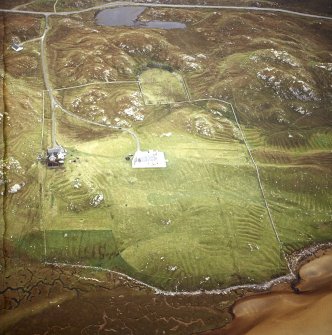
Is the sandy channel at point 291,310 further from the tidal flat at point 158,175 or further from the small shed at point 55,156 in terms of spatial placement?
the small shed at point 55,156

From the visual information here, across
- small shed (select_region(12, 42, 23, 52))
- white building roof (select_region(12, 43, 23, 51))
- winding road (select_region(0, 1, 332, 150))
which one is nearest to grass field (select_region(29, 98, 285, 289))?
winding road (select_region(0, 1, 332, 150))

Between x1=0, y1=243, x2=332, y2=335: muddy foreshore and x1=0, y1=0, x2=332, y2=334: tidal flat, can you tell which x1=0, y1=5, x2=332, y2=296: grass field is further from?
x1=0, y1=243, x2=332, y2=335: muddy foreshore

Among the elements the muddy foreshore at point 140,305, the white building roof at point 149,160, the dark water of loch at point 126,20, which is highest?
the dark water of loch at point 126,20

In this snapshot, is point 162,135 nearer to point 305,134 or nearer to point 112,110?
point 112,110

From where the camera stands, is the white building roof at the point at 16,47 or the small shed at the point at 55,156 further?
Answer: the white building roof at the point at 16,47

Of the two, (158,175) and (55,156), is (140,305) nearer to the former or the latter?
(158,175)

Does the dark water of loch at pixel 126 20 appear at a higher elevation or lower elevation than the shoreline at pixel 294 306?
higher

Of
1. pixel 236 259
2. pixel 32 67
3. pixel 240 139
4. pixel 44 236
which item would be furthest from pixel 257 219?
pixel 32 67

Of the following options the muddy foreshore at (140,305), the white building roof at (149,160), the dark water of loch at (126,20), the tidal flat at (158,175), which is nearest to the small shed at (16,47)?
the tidal flat at (158,175)
